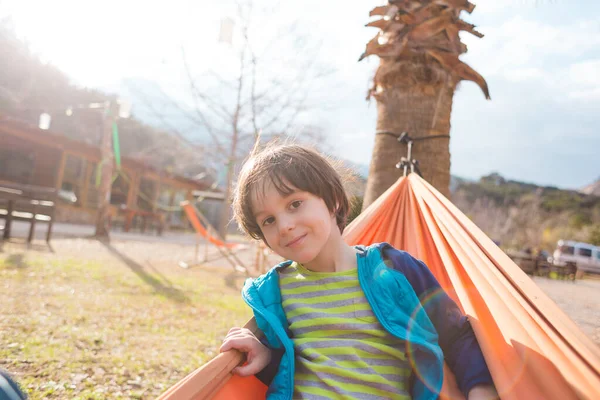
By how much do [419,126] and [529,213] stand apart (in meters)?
23.9

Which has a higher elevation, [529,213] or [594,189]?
[594,189]

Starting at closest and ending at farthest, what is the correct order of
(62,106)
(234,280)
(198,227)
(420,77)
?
(420,77)
(234,280)
(198,227)
(62,106)

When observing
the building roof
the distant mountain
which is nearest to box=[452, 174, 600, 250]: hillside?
the distant mountain

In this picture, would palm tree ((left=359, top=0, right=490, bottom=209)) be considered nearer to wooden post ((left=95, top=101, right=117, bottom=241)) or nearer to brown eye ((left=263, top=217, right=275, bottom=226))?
brown eye ((left=263, top=217, right=275, bottom=226))

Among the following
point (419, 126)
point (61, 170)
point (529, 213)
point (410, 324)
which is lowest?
point (410, 324)

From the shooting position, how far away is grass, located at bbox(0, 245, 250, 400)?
6.01ft

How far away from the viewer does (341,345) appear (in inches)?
41.7

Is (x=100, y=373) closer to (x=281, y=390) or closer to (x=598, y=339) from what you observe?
(x=281, y=390)

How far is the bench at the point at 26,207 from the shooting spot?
225 inches

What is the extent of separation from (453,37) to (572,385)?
6.91 feet

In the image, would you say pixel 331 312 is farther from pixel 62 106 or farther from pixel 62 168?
pixel 62 106

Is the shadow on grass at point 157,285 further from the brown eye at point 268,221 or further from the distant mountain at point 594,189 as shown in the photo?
the distant mountain at point 594,189

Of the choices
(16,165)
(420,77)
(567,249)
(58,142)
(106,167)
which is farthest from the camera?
(567,249)

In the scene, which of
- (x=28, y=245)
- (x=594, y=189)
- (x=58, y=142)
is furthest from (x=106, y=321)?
(x=594, y=189)
